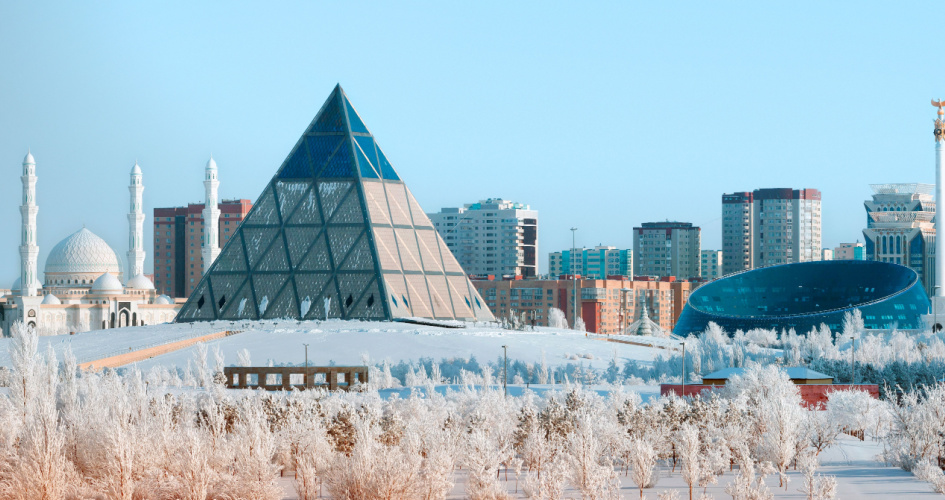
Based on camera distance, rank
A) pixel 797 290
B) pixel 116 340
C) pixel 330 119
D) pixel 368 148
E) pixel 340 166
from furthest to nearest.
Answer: pixel 797 290 < pixel 330 119 < pixel 368 148 < pixel 340 166 < pixel 116 340

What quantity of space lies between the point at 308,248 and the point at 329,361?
17.9 metres

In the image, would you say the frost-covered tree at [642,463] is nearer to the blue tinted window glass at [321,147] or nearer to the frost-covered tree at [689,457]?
the frost-covered tree at [689,457]

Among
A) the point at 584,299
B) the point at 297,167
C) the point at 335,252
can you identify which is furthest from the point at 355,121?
the point at 584,299

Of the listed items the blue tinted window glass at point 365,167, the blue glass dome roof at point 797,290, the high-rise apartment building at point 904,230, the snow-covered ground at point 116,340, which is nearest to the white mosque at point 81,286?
the snow-covered ground at point 116,340

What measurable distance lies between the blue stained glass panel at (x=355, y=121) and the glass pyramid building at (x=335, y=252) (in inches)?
3.7

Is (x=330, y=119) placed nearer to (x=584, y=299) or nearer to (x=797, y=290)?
(x=797, y=290)

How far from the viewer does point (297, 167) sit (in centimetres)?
8969

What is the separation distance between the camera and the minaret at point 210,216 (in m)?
124

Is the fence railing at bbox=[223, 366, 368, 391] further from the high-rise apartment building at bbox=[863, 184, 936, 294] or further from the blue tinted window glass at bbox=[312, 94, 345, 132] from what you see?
the high-rise apartment building at bbox=[863, 184, 936, 294]

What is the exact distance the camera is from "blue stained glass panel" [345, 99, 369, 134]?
3585 inches

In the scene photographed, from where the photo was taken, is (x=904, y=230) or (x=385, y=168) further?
(x=904, y=230)

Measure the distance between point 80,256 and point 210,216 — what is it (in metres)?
32.1

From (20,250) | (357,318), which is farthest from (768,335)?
(20,250)

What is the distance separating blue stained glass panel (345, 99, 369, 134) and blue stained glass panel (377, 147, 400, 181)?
1.63m
